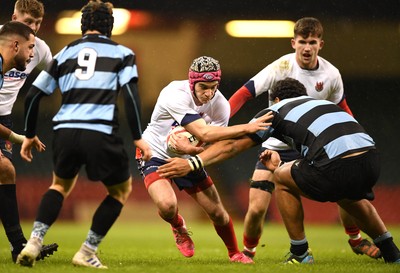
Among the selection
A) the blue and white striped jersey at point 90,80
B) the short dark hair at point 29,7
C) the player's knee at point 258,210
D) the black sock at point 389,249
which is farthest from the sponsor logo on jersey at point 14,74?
the black sock at point 389,249

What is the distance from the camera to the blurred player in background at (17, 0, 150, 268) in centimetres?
505

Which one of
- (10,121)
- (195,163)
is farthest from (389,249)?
(10,121)

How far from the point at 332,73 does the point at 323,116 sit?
4.96 feet

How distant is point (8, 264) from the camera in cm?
555

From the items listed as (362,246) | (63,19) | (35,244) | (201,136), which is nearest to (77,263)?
(35,244)

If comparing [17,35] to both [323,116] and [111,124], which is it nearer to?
[111,124]

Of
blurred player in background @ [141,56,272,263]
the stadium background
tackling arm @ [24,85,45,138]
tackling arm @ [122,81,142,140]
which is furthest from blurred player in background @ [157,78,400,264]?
the stadium background

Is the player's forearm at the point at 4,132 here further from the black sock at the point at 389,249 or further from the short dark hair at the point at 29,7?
the black sock at the point at 389,249

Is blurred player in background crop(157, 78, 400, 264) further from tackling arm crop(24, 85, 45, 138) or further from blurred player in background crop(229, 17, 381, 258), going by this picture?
tackling arm crop(24, 85, 45, 138)

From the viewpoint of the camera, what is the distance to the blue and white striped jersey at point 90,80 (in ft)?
16.6

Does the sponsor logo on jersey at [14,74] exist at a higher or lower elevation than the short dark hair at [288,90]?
lower

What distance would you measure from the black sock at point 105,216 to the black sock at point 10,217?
972 mm

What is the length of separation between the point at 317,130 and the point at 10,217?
7.38 feet

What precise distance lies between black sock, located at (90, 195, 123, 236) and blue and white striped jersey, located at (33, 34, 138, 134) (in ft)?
1.55
